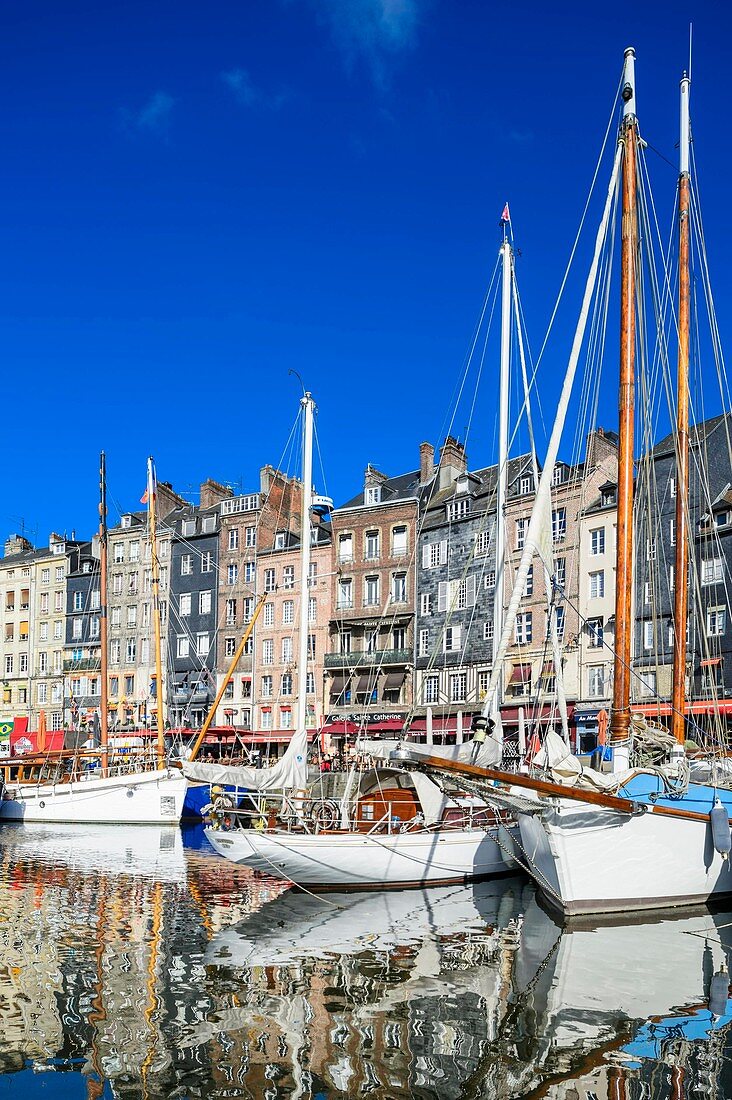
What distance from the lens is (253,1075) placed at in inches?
462

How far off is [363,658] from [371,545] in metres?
8.46

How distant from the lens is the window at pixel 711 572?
2047 inches

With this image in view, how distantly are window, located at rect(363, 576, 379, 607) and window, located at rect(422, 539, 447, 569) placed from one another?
3.74 metres

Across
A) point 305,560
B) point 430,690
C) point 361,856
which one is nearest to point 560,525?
point 430,690

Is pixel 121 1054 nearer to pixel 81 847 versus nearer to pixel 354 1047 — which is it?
pixel 354 1047

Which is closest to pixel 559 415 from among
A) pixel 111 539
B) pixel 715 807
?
pixel 715 807

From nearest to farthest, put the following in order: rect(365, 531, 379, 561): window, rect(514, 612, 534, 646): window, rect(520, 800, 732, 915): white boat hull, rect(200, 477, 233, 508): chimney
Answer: rect(520, 800, 732, 915): white boat hull → rect(514, 612, 534, 646): window → rect(365, 531, 379, 561): window → rect(200, 477, 233, 508): chimney

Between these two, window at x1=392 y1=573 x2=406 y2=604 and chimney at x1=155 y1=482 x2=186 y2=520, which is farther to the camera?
chimney at x1=155 y1=482 x2=186 y2=520

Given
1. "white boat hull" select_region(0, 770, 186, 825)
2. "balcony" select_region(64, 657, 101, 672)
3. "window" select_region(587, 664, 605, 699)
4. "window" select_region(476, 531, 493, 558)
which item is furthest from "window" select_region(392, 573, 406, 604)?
"balcony" select_region(64, 657, 101, 672)

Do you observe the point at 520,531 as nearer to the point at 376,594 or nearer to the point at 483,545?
the point at 483,545

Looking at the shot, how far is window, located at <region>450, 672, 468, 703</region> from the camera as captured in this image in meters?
63.0

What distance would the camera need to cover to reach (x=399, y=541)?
68250 millimetres

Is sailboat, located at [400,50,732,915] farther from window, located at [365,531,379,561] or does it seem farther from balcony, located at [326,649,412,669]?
window, located at [365,531,379,561]

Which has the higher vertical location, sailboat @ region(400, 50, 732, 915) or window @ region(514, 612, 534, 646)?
window @ region(514, 612, 534, 646)
